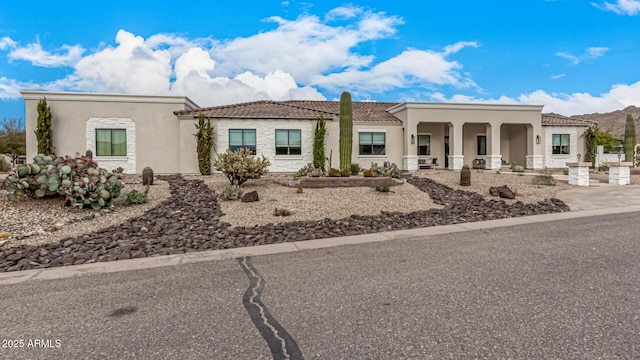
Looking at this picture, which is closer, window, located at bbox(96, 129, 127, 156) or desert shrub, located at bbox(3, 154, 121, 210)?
desert shrub, located at bbox(3, 154, 121, 210)

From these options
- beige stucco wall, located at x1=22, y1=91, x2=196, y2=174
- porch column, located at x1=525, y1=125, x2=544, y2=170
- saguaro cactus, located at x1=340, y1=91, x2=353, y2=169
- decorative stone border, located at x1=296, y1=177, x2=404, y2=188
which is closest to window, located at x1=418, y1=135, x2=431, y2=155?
porch column, located at x1=525, y1=125, x2=544, y2=170

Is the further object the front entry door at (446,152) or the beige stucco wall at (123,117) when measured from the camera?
the front entry door at (446,152)

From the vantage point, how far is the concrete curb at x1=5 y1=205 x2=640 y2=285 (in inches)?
232

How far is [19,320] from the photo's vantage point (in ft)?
13.2

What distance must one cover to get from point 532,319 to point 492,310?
37 cm

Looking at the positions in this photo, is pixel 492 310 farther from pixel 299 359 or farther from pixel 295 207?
pixel 295 207

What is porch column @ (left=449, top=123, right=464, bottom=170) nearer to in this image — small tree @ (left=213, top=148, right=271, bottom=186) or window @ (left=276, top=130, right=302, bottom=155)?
window @ (left=276, top=130, right=302, bottom=155)

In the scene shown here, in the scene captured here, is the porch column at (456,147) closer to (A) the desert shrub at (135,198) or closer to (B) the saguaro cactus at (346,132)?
(B) the saguaro cactus at (346,132)

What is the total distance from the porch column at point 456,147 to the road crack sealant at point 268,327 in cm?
2119

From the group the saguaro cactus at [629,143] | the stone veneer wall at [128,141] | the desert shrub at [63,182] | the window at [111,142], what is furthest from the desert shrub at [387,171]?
the saguaro cactus at [629,143]

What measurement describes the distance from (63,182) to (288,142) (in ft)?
43.3

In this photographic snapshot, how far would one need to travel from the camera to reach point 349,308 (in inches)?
163

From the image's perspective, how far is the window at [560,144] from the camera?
2637 cm

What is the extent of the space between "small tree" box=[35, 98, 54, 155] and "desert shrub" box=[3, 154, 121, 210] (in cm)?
1090
